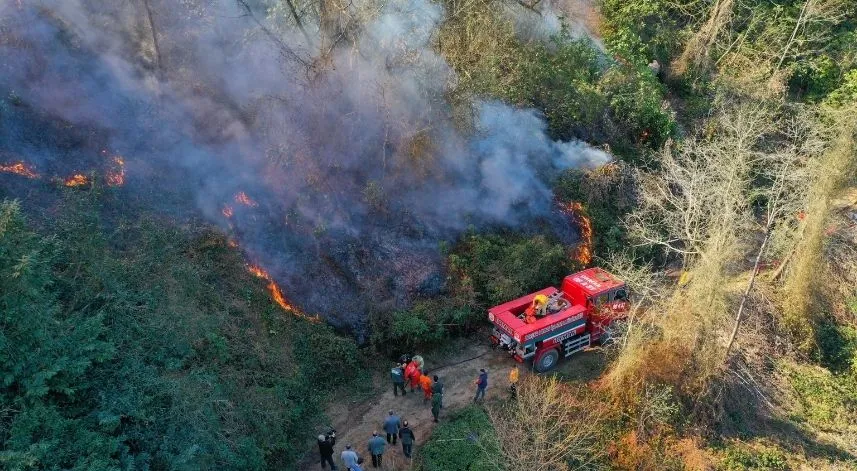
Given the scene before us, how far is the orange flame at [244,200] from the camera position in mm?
17906

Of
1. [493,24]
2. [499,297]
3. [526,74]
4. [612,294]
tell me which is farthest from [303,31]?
[612,294]

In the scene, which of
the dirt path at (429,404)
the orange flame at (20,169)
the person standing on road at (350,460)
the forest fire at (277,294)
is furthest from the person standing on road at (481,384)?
the orange flame at (20,169)

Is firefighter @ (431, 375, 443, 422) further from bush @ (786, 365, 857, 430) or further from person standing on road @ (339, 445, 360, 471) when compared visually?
bush @ (786, 365, 857, 430)

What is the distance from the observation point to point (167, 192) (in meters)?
17.6

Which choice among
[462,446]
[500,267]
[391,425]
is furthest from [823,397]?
[391,425]

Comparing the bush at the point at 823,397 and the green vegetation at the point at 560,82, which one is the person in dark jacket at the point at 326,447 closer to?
the bush at the point at 823,397

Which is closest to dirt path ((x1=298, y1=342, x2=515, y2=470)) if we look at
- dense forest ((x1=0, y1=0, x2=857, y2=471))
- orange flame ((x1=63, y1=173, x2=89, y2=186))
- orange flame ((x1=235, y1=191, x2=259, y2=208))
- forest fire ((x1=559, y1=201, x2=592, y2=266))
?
dense forest ((x1=0, y1=0, x2=857, y2=471))

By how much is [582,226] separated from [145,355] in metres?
15.5

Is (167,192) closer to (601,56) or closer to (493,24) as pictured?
(493,24)

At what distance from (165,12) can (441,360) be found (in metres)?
16.7

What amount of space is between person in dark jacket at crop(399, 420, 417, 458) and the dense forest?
34cm

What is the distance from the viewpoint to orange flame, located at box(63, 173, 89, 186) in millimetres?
16766

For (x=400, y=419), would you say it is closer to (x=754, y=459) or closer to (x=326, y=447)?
(x=326, y=447)

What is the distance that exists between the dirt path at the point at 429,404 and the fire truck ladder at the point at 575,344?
1.33 feet
